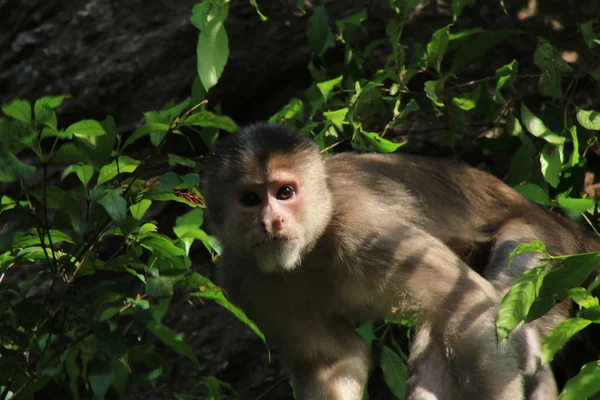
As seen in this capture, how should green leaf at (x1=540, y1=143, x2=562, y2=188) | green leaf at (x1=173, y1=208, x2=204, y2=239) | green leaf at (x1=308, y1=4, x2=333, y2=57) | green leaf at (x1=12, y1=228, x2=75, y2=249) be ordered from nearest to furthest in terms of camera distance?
green leaf at (x1=12, y1=228, x2=75, y2=249) < green leaf at (x1=173, y1=208, x2=204, y2=239) < green leaf at (x1=540, y1=143, x2=562, y2=188) < green leaf at (x1=308, y1=4, x2=333, y2=57)

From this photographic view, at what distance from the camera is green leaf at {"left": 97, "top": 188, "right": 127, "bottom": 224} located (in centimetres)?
423

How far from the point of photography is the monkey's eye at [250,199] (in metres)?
5.47

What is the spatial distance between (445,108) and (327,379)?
2.27 metres

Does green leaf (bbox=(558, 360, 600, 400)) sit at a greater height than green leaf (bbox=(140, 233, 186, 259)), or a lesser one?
lesser

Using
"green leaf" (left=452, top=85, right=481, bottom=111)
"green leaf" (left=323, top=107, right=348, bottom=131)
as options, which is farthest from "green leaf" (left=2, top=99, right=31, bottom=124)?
"green leaf" (left=452, top=85, right=481, bottom=111)

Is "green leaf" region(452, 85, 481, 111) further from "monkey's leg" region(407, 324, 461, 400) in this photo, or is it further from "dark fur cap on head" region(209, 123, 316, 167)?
"monkey's leg" region(407, 324, 461, 400)

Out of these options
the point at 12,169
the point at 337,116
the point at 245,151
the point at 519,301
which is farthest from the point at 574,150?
the point at 12,169

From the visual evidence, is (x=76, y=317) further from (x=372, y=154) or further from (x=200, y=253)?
(x=200, y=253)

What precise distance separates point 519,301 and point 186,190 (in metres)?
2.52

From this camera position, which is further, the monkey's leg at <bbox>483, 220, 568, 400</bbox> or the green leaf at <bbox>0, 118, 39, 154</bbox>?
the monkey's leg at <bbox>483, 220, 568, 400</bbox>

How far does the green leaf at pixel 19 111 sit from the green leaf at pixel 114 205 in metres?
0.59

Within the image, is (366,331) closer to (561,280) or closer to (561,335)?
(561,335)

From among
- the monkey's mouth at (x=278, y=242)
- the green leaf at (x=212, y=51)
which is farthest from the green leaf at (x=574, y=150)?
the green leaf at (x=212, y=51)

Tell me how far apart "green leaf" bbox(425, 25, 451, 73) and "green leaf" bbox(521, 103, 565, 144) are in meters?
0.70
